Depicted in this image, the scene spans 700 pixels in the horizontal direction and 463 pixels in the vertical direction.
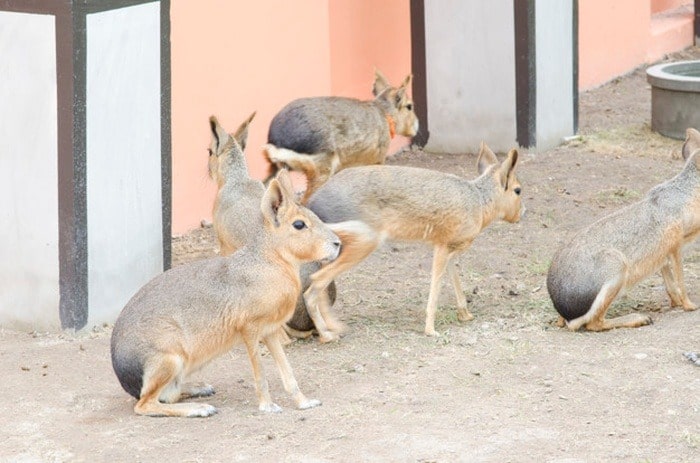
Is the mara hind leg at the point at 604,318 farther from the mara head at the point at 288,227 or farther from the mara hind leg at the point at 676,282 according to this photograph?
the mara head at the point at 288,227

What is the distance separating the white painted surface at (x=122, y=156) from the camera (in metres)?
6.62

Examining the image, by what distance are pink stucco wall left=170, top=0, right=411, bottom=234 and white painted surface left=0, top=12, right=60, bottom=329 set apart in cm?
194

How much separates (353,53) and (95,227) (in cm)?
420

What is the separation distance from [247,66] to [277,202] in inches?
145

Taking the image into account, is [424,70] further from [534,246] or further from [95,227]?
[95,227]

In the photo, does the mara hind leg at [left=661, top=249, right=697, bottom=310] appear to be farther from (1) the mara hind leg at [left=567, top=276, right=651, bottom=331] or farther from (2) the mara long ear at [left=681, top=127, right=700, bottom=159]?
(2) the mara long ear at [left=681, top=127, right=700, bottom=159]

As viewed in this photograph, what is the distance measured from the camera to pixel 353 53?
1045 cm

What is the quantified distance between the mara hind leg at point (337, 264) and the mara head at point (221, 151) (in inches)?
35.1

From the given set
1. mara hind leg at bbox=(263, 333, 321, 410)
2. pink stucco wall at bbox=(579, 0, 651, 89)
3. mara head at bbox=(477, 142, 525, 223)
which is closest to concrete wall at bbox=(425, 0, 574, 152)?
pink stucco wall at bbox=(579, 0, 651, 89)

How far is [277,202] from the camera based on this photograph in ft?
18.4

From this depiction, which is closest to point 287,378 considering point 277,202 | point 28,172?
point 277,202

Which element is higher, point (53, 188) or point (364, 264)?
point (53, 188)

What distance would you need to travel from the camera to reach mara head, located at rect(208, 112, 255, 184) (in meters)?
7.28

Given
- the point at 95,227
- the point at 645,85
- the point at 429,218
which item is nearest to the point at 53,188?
the point at 95,227
